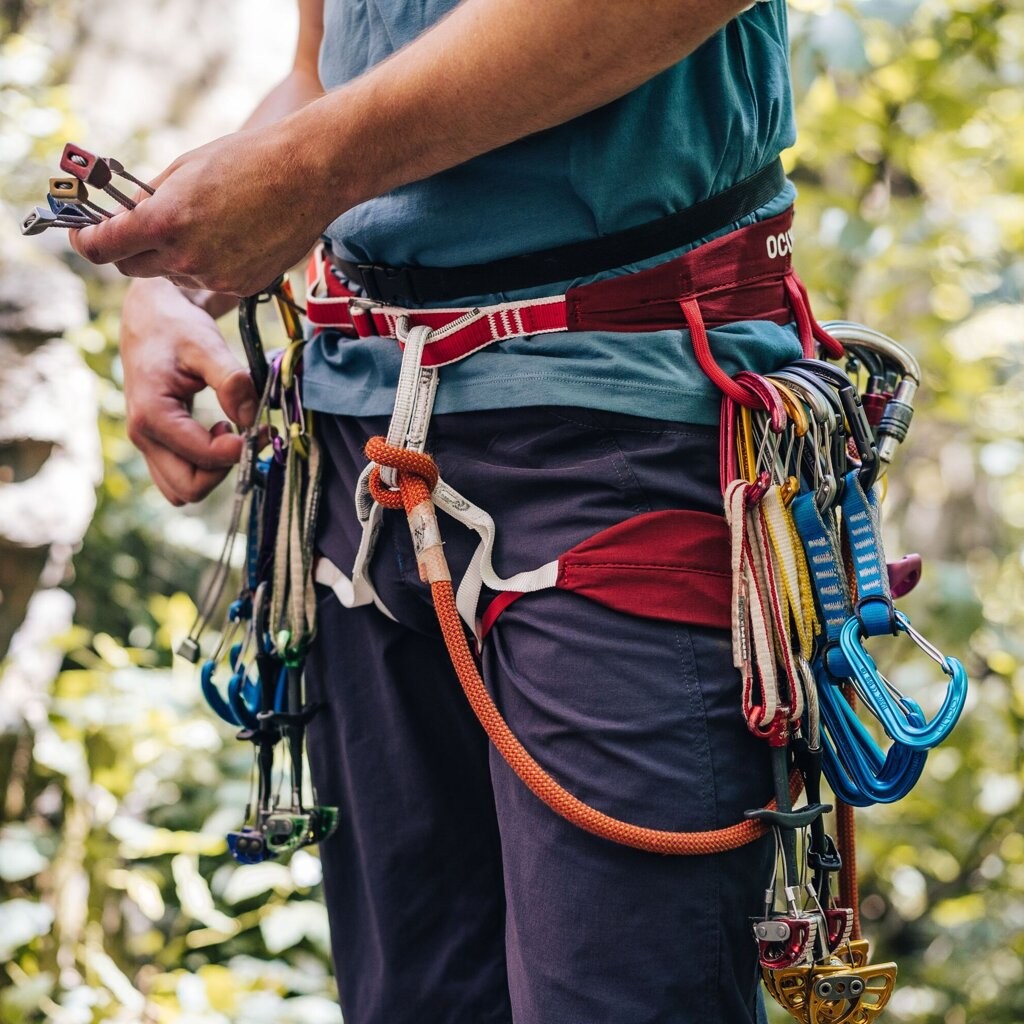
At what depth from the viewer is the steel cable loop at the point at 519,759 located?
32.4 inches

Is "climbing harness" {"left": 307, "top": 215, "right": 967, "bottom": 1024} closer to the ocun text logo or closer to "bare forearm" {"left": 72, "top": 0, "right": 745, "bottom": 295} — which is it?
the ocun text logo

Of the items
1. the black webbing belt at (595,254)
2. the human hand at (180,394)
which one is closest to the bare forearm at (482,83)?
the black webbing belt at (595,254)

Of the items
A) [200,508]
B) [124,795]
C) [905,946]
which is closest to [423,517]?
[124,795]

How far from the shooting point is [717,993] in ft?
2.77

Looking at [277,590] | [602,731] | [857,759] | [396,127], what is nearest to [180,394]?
[277,590]

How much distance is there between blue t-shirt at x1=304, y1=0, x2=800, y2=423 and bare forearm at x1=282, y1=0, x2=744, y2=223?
84 mm

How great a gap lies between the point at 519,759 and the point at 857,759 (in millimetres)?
255

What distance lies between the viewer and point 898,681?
7.60ft

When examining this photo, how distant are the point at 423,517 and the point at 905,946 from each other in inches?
94.0

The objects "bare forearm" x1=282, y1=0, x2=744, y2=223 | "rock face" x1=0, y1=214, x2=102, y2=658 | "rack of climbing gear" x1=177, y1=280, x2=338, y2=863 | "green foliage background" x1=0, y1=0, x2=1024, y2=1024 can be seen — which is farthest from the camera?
"rock face" x1=0, y1=214, x2=102, y2=658

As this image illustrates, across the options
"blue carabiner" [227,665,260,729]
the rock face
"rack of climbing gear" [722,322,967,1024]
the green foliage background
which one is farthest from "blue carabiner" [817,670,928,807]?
the rock face

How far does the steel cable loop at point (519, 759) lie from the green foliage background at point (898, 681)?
4.24 ft

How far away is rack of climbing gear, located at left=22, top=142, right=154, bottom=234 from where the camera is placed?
0.88 metres

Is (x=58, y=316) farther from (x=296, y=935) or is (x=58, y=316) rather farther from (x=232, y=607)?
(x=232, y=607)
